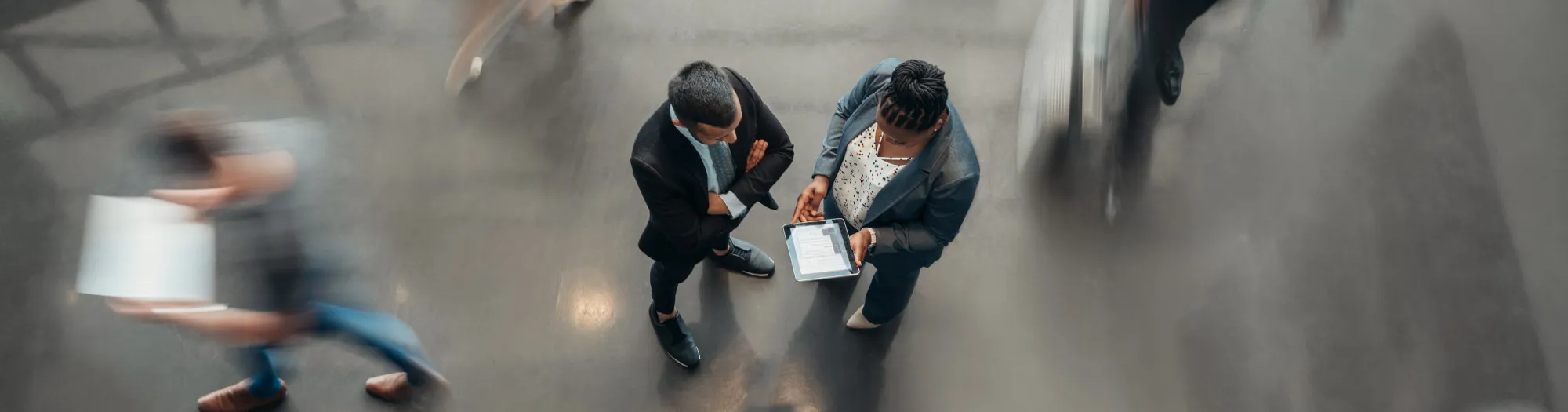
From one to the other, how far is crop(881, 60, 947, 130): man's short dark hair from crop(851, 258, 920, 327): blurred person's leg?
2.42 ft

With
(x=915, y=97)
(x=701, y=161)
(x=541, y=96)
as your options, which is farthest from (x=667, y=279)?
(x=541, y=96)

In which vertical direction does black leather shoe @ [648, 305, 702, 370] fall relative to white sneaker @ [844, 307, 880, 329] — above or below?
above

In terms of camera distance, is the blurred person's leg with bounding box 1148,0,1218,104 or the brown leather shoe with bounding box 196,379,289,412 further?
the blurred person's leg with bounding box 1148,0,1218,104

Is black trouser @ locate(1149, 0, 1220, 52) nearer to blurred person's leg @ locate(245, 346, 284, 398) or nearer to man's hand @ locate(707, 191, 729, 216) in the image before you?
man's hand @ locate(707, 191, 729, 216)

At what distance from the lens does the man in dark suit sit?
209cm

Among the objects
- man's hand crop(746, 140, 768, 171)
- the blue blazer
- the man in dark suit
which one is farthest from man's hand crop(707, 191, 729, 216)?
the blue blazer

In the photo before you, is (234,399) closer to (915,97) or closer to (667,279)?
(667,279)

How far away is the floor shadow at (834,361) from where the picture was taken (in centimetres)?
337

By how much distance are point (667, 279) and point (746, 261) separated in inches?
24.5

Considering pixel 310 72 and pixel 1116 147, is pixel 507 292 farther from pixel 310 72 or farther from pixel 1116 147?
pixel 1116 147

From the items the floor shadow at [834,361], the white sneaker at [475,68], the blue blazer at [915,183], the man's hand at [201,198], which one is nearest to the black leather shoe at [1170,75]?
the floor shadow at [834,361]

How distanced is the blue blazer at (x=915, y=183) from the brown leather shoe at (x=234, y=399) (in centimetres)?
254

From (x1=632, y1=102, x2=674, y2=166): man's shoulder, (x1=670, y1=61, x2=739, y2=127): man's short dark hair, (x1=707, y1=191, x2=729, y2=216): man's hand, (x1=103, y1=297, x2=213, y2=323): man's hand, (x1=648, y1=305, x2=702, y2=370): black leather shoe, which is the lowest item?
(x1=648, y1=305, x2=702, y2=370): black leather shoe

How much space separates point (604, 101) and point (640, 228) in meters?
0.89
